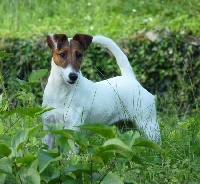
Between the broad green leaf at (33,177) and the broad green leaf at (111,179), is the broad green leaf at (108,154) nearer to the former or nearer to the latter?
the broad green leaf at (111,179)

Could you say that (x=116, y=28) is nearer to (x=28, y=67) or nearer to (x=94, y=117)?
(x=28, y=67)

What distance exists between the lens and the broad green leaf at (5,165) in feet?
11.9

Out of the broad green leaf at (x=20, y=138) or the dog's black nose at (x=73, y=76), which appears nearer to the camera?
the broad green leaf at (x=20, y=138)

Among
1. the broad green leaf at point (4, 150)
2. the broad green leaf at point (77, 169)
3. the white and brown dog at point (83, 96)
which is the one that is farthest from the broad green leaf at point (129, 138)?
the white and brown dog at point (83, 96)

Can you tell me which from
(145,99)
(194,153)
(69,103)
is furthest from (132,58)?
(194,153)

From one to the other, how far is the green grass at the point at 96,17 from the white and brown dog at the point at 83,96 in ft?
10.5

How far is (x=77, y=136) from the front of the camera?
3.66 m

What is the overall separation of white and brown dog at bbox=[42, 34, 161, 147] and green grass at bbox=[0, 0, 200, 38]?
10.5 feet

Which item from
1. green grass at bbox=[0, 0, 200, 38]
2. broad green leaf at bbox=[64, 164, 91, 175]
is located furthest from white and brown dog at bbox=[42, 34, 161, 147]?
green grass at bbox=[0, 0, 200, 38]

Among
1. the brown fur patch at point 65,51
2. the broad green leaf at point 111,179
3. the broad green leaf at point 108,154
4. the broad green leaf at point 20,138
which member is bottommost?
the broad green leaf at point 111,179

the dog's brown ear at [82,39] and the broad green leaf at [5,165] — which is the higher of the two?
the dog's brown ear at [82,39]

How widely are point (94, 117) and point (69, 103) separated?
1.12 feet

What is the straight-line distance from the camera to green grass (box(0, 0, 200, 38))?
401 inches

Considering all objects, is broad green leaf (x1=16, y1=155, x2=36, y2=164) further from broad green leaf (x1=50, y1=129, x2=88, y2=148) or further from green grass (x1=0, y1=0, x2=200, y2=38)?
green grass (x1=0, y1=0, x2=200, y2=38)
